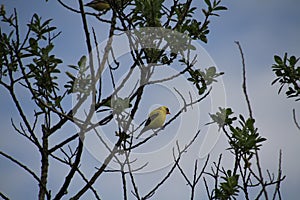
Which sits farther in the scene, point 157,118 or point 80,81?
point 157,118

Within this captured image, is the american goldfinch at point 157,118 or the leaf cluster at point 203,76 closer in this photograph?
the leaf cluster at point 203,76

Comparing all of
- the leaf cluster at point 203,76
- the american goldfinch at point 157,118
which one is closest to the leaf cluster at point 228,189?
the leaf cluster at point 203,76

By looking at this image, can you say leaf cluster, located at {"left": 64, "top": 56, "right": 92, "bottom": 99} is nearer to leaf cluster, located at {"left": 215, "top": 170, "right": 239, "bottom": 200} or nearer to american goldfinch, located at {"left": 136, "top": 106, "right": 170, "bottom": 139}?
leaf cluster, located at {"left": 215, "top": 170, "right": 239, "bottom": 200}

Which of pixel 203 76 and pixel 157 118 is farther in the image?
pixel 157 118

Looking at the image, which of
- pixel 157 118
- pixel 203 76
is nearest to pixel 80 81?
pixel 203 76

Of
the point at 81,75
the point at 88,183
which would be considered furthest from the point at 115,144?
the point at 81,75

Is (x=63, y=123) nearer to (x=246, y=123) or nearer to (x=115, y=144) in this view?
(x=115, y=144)

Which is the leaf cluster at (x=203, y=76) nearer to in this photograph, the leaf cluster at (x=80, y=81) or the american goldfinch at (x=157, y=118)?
the leaf cluster at (x=80, y=81)

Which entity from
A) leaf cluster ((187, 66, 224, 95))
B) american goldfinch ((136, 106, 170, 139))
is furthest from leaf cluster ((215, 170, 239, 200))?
american goldfinch ((136, 106, 170, 139))

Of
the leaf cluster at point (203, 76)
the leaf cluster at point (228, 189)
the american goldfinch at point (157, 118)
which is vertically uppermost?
the american goldfinch at point (157, 118)

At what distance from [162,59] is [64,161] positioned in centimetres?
102

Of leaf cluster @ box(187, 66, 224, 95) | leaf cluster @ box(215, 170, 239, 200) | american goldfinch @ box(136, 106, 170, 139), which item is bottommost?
leaf cluster @ box(215, 170, 239, 200)

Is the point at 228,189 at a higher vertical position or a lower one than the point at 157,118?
lower

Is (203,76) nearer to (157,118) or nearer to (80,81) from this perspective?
(80,81)
